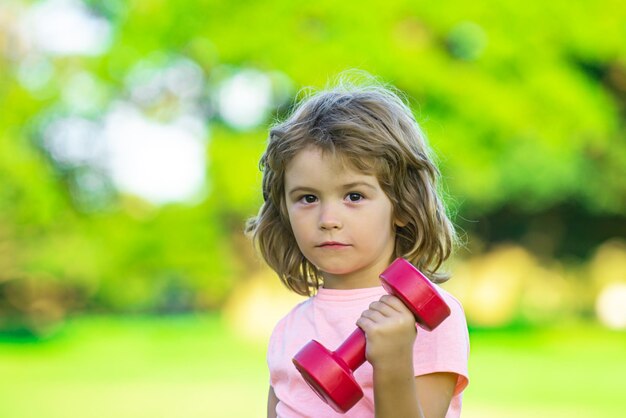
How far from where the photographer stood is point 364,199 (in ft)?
7.71

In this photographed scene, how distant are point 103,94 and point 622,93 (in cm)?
1087

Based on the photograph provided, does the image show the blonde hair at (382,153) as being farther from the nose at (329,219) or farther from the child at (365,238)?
the nose at (329,219)

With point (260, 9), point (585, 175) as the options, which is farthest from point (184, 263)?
point (585, 175)

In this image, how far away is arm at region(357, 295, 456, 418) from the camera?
2.08 m

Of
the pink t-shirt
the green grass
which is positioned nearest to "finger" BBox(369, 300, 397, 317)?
the pink t-shirt

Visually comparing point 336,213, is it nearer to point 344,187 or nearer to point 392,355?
point 344,187

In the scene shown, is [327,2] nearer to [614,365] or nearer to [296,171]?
[614,365]

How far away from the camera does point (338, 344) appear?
7.82 ft

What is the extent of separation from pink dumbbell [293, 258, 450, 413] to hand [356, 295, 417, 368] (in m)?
0.02

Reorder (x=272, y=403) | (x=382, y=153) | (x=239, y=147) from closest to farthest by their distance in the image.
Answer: (x=382, y=153)
(x=272, y=403)
(x=239, y=147)

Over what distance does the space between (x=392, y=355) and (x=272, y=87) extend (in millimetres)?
13343

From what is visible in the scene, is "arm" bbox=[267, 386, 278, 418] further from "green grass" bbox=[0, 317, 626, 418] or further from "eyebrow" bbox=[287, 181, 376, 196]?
"green grass" bbox=[0, 317, 626, 418]

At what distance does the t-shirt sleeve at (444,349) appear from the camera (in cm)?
225

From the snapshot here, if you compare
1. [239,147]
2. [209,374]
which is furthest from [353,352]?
[239,147]
